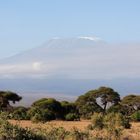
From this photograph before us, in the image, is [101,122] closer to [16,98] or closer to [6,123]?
[6,123]

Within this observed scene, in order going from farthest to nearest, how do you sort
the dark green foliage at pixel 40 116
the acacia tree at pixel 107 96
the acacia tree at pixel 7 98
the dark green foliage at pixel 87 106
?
1. the acacia tree at pixel 107 96
2. the acacia tree at pixel 7 98
3. the dark green foliage at pixel 87 106
4. the dark green foliage at pixel 40 116

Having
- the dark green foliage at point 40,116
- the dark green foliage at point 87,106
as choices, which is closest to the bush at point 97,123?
the dark green foliage at point 40,116

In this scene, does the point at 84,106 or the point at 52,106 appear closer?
the point at 52,106

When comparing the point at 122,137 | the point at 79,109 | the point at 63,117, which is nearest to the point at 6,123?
the point at 122,137

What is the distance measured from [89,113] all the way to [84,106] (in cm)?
229

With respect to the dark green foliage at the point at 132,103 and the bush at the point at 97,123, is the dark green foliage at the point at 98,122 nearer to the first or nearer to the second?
the bush at the point at 97,123

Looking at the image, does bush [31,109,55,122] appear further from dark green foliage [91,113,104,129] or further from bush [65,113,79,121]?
dark green foliage [91,113,104,129]

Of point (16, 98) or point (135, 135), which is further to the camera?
point (16, 98)

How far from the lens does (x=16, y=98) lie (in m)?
69.1

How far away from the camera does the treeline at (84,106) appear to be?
5734 centimetres

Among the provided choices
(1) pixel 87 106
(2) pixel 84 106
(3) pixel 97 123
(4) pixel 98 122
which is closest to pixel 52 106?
(2) pixel 84 106

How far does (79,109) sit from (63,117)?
195 inches

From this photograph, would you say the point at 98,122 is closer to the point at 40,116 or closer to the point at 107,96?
the point at 40,116

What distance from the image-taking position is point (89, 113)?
2430 inches
